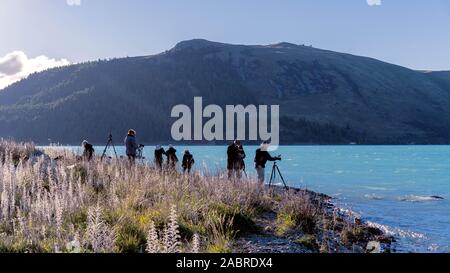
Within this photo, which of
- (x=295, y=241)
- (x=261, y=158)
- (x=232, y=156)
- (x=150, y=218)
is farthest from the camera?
(x=261, y=158)

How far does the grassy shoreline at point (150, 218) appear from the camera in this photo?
5461 millimetres

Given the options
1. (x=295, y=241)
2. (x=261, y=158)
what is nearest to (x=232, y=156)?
(x=261, y=158)

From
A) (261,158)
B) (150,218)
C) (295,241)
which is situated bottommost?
(295,241)

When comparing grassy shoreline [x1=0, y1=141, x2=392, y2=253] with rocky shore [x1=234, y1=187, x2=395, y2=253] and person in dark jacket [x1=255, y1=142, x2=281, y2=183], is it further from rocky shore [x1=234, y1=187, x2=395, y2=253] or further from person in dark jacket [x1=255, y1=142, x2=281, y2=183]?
person in dark jacket [x1=255, y1=142, x2=281, y2=183]

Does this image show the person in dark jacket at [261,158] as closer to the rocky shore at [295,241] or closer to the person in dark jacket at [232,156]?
the person in dark jacket at [232,156]

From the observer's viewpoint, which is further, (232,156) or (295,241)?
A: (232,156)

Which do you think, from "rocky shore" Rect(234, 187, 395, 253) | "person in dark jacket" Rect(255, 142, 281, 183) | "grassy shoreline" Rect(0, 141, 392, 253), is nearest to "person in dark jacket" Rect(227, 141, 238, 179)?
"person in dark jacket" Rect(255, 142, 281, 183)

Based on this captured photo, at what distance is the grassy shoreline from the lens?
5.46 m

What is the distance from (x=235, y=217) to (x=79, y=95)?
197861 mm

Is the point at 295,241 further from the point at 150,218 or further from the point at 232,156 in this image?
the point at 232,156

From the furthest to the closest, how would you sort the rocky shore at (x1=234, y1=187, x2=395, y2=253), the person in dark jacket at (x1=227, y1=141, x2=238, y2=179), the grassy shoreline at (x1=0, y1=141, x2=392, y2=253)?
the person in dark jacket at (x1=227, y1=141, x2=238, y2=179) < the rocky shore at (x1=234, y1=187, x2=395, y2=253) < the grassy shoreline at (x1=0, y1=141, x2=392, y2=253)

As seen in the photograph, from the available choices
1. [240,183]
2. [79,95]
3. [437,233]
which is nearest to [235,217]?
[240,183]

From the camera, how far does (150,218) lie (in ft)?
24.0
